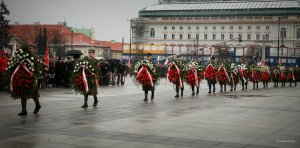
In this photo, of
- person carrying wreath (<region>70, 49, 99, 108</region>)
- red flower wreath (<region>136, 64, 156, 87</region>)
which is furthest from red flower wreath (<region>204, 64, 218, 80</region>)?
person carrying wreath (<region>70, 49, 99, 108</region>)

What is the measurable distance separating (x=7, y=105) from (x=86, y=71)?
9.25 ft

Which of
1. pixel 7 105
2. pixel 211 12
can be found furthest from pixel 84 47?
pixel 7 105

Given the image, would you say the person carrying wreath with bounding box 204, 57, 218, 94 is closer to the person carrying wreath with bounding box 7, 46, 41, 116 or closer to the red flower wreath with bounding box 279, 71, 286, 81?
→ the person carrying wreath with bounding box 7, 46, 41, 116

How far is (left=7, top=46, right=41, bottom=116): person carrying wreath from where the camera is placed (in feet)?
45.2

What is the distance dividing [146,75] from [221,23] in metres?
137

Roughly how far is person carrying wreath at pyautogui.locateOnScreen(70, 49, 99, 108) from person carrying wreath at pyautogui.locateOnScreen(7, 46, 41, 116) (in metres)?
2.52

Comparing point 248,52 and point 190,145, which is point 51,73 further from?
point 248,52

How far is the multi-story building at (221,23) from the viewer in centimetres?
14750

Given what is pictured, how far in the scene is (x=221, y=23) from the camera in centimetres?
15475

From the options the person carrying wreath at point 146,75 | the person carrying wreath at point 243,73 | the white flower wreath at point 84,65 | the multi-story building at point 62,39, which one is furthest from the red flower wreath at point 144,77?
the multi-story building at point 62,39

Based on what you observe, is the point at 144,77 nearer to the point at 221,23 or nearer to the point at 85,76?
the point at 85,76

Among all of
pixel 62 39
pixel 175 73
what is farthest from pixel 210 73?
pixel 62 39

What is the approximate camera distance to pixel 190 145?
9547mm

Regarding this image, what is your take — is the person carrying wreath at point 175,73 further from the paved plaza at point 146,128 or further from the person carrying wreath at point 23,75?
the person carrying wreath at point 23,75
